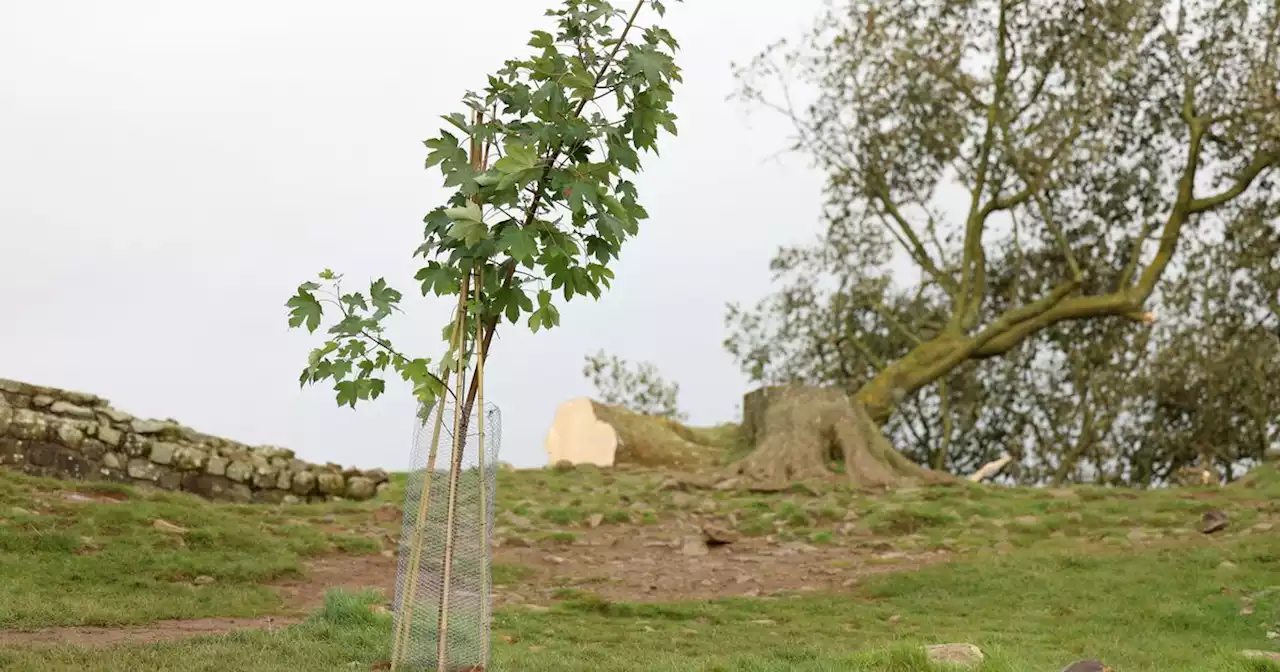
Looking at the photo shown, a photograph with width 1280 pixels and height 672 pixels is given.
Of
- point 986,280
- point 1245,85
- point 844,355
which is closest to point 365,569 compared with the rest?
point 844,355

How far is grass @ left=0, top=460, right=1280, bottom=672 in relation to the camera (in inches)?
344

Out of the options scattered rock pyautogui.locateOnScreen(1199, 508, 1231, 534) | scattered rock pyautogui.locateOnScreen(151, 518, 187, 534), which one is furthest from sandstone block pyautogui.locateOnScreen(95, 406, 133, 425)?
scattered rock pyautogui.locateOnScreen(1199, 508, 1231, 534)

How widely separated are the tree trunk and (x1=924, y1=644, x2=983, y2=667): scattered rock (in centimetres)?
1334

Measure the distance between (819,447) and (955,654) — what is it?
14.8m

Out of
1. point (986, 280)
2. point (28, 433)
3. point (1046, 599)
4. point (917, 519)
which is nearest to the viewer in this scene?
point (1046, 599)

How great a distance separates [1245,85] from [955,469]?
36.4 feet

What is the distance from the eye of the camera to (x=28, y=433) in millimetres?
16609

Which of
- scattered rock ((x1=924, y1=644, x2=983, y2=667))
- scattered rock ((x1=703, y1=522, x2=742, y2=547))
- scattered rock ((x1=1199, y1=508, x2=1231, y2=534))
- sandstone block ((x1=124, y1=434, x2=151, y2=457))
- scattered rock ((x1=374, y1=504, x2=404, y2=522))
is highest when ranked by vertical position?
sandstone block ((x1=124, y1=434, x2=151, y2=457))

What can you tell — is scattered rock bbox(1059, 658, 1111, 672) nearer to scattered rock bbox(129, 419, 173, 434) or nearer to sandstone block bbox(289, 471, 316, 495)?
scattered rock bbox(129, 419, 173, 434)

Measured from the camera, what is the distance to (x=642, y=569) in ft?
50.9

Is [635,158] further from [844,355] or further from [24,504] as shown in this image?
[844,355]

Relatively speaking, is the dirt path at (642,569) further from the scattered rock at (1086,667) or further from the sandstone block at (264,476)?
the scattered rock at (1086,667)

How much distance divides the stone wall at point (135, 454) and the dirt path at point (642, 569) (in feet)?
14.7

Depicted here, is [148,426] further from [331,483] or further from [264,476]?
[331,483]
